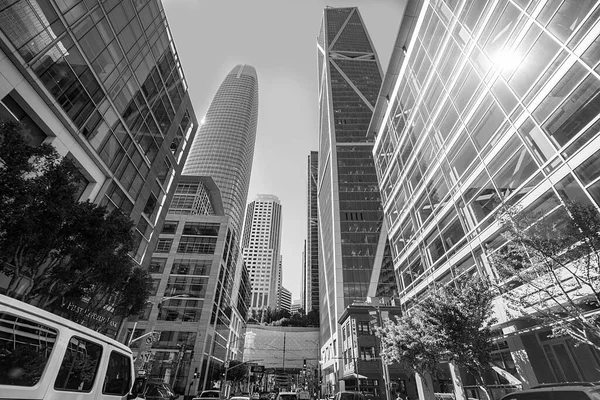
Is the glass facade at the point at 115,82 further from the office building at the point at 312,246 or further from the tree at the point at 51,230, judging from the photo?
the office building at the point at 312,246

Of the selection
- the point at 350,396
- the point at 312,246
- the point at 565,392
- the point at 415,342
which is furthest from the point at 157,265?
the point at 312,246

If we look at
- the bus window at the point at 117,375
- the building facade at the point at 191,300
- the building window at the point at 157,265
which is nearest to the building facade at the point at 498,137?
the bus window at the point at 117,375

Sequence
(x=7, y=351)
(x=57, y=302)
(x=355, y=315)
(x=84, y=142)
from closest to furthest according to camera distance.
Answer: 1. (x=7, y=351)
2. (x=57, y=302)
3. (x=84, y=142)
4. (x=355, y=315)

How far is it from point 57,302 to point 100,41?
18.0 meters

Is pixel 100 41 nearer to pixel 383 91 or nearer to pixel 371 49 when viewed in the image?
pixel 383 91

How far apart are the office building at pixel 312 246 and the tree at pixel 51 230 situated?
13304cm

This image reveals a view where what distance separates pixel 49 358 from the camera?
4.58 metres

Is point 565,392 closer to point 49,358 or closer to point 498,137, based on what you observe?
point 49,358

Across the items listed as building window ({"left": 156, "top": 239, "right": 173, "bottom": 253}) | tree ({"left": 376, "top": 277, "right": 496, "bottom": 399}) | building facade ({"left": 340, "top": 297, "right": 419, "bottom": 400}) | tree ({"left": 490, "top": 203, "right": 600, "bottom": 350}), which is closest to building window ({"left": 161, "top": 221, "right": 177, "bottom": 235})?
building window ({"left": 156, "top": 239, "right": 173, "bottom": 253})

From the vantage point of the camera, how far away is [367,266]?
66.8 metres

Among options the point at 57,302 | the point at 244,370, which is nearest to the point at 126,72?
the point at 57,302

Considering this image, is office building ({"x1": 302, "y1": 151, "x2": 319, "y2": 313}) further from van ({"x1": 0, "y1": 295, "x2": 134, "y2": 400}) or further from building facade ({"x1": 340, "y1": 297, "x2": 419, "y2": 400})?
van ({"x1": 0, "y1": 295, "x2": 134, "y2": 400})

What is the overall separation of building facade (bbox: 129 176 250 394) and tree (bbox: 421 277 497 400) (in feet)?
125

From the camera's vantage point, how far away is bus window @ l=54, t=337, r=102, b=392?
16.0 feet
